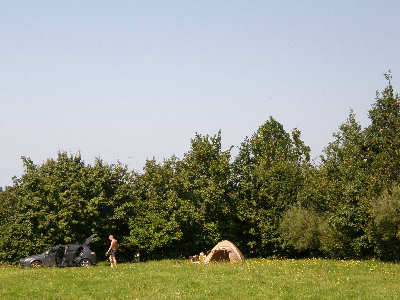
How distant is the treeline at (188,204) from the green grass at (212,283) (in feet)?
34.2

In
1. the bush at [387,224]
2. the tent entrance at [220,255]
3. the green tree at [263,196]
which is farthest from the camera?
the green tree at [263,196]

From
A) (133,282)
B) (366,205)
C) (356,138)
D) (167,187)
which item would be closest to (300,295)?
(133,282)

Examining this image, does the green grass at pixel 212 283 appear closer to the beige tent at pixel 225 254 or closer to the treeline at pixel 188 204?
the beige tent at pixel 225 254

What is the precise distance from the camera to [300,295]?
15.3 meters

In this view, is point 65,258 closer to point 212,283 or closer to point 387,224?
point 212,283

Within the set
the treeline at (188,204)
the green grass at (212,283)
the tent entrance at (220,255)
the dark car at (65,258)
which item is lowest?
the green grass at (212,283)

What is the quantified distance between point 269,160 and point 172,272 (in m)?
18.4

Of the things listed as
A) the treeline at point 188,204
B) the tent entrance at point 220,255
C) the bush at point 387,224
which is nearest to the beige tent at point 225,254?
the tent entrance at point 220,255

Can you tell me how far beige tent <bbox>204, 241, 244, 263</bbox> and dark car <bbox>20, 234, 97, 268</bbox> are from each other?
7084mm

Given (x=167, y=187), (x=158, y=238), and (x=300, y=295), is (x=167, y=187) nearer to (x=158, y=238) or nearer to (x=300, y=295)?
(x=158, y=238)

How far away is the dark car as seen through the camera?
2755cm

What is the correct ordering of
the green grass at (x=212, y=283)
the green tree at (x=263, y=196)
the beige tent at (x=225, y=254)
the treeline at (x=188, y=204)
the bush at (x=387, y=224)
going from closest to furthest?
the green grass at (x=212, y=283) → the bush at (x=387, y=224) → the beige tent at (x=225, y=254) → the treeline at (x=188, y=204) → the green tree at (x=263, y=196)

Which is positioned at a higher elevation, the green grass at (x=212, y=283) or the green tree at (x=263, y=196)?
the green tree at (x=263, y=196)

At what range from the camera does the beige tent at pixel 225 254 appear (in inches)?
1083
